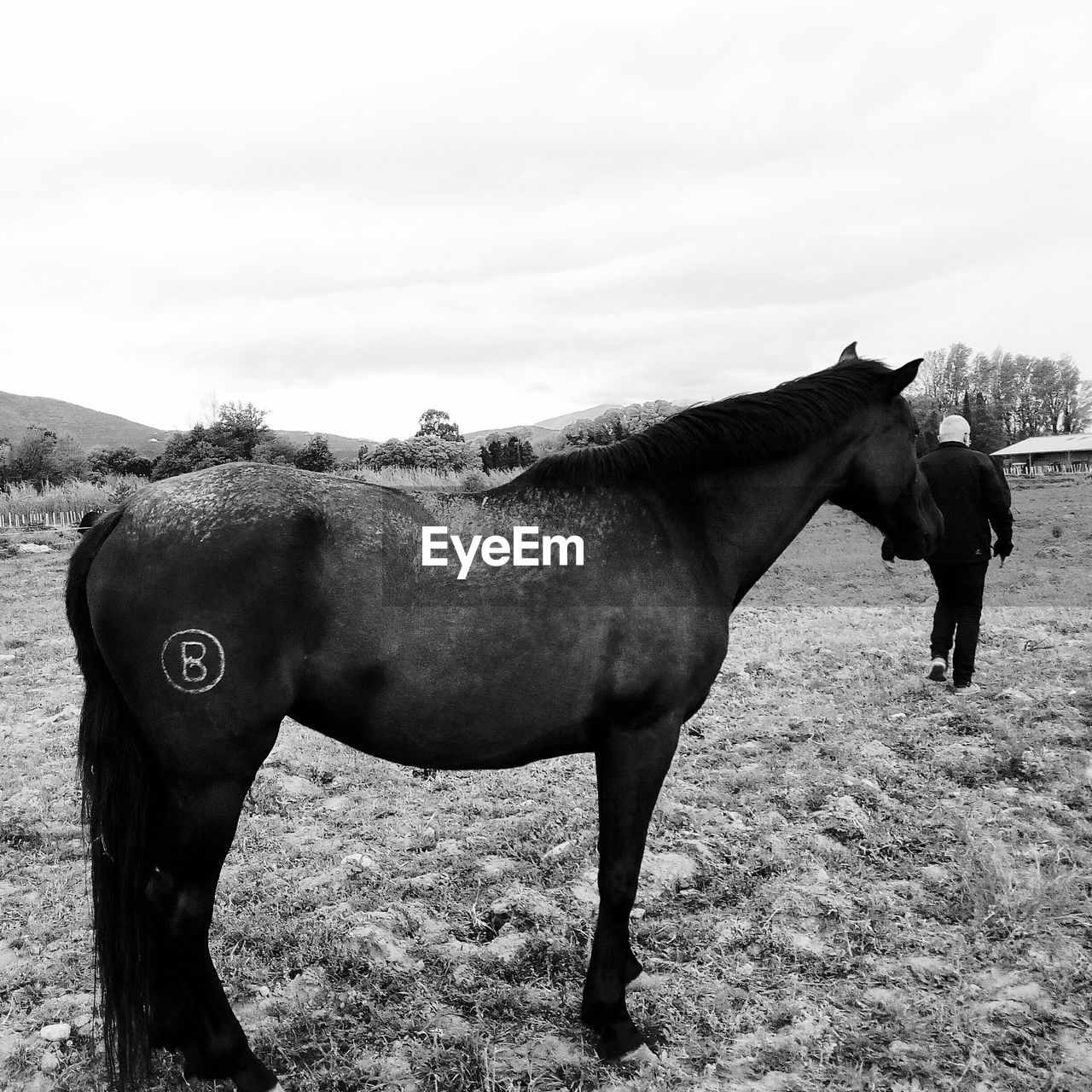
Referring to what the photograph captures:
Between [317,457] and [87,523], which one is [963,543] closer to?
[87,523]

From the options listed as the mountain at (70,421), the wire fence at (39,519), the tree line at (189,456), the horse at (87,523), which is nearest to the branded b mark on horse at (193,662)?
the horse at (87,523)

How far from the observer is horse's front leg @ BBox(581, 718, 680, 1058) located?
8.89ft

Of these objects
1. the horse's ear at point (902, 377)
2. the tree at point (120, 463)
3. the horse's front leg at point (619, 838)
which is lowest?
the horse's front leg at point (619, 838)

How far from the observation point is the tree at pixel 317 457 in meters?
25.1

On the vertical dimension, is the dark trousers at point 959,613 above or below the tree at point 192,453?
below

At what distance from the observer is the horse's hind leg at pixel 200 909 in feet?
8.03

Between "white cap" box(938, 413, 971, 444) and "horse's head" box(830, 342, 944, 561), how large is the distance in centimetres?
401

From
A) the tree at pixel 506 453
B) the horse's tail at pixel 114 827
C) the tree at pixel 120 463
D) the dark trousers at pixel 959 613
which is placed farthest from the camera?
the tree at pixel 120 463

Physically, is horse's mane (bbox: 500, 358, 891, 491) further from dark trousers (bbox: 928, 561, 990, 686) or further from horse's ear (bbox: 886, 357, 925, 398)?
dark trousers (bbox: 928, 561, 990, 686)

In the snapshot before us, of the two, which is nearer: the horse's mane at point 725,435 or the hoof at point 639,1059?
the hoof at point 639,1059

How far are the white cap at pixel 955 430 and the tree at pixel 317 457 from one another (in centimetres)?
2021

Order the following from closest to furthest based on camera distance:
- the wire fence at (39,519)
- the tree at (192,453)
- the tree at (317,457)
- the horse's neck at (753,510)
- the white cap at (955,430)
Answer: the horse's neck at (753,510)
the white cap at (955,430)
the wire fence at (39,519)
the tree at (317,457)
the tree at (192,453)

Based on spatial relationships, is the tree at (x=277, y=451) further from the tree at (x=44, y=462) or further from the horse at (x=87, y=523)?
the horse at (x=87, y=523)

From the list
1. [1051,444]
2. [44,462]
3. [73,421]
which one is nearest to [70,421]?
[73,421]
